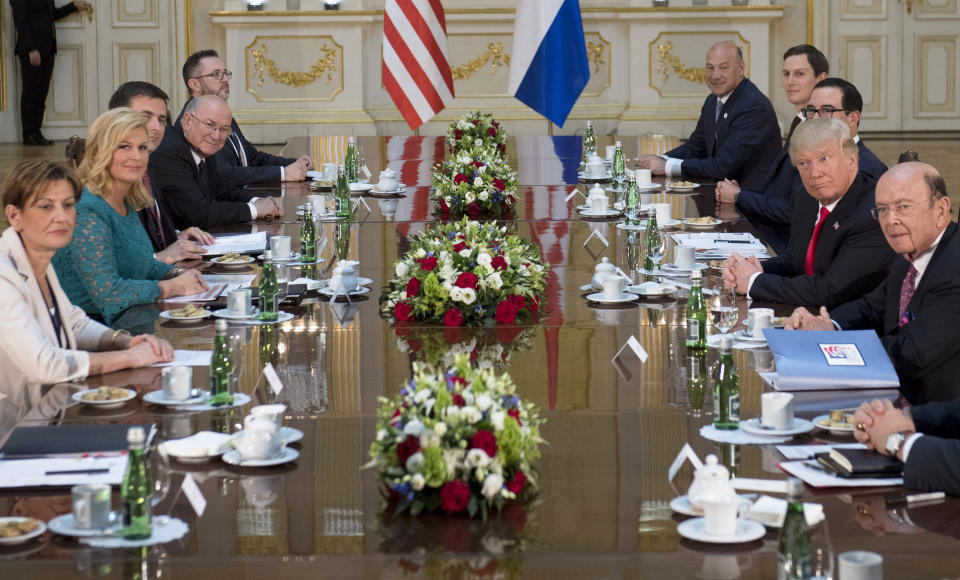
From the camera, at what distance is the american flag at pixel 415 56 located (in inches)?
332

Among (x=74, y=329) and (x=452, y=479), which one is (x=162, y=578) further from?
(x=74, y=329)

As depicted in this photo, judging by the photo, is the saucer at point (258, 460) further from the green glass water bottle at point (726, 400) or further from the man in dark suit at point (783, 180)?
the man in dark suit at point (783, 180)

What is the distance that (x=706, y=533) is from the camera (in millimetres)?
2090

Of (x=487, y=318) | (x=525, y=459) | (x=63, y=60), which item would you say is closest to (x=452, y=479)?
(x=525, y=459)

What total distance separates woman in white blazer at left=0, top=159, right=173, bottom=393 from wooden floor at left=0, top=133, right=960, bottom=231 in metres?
7.46

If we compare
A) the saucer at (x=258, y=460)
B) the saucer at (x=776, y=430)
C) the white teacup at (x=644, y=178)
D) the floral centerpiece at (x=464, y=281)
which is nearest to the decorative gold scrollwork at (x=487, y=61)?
the white teacup at (x=644, y=178)

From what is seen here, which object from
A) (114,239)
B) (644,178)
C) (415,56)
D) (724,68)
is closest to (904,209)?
(114,239)

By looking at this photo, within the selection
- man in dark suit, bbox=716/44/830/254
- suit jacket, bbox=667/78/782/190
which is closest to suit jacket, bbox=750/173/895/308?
man in dark suit, bbox=716/44/830/254

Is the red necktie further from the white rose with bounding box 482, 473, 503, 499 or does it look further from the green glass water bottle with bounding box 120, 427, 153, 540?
the green glass water bottle with bounding box 120, 427, 153, 540

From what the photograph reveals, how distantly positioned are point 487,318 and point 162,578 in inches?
71.2

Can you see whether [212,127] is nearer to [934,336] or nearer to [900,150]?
[934,336]

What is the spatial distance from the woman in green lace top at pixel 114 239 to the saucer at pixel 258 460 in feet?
5.30

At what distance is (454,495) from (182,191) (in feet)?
12.1

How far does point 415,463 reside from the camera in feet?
7.01
